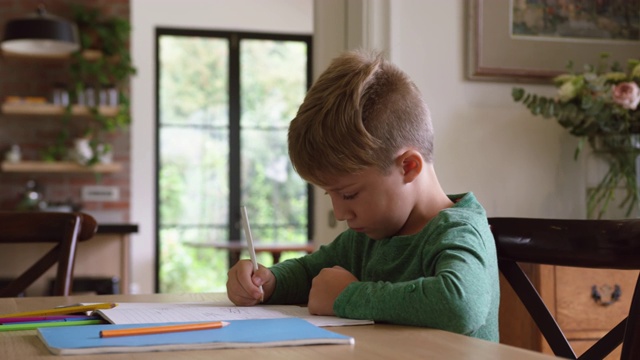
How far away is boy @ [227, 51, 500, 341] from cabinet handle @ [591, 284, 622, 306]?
3.50 ft

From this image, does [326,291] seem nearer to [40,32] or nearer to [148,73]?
[40,32]

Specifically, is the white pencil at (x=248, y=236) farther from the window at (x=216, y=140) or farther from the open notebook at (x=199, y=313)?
the window at (x=216, y=140)

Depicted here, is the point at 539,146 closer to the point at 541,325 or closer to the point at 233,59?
the point at 541,325

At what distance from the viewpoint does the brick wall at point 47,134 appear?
6254 millimetres

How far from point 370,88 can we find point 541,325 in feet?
1.37

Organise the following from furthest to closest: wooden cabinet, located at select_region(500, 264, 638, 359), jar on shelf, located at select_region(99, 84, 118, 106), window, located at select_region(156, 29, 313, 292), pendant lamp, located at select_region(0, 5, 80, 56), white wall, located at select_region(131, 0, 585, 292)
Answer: window, located at select_region(156, 29, 313, 292)
jar on shelf, located at select_region(99, 84, 118, 106)
pendant lamp, located at select_region(0, 5, 80, 56)
white wall, located at select_region(131, 0, 585, 292)
wooden cabinet, located at select_region(500, 264, 638, 359)

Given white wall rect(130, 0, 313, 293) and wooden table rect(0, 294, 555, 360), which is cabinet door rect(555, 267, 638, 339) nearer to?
wooden table rect(0, 294, 555, 360)

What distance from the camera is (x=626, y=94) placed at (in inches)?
92.2

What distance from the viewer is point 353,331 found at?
0.96 m

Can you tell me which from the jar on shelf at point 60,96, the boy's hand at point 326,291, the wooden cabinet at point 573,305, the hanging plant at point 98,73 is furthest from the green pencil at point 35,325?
the jar on shelf at point 60,96

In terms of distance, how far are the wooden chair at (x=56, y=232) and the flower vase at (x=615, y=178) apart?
143cm

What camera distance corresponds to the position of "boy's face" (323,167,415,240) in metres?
1.23

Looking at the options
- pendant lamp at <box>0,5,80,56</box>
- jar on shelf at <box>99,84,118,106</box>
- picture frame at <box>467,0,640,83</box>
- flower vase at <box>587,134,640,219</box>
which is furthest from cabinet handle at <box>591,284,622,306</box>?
jar on shelf at <box>99,84,118,106</box>

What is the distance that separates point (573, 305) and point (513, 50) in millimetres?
723
